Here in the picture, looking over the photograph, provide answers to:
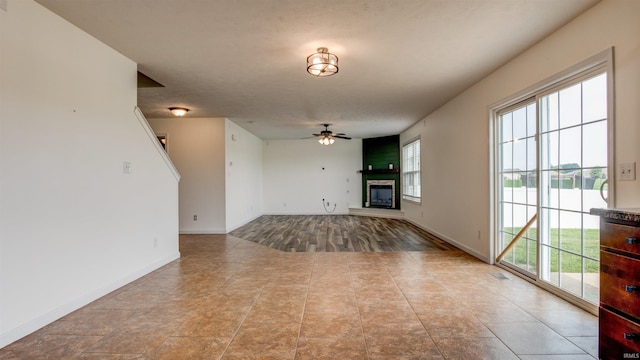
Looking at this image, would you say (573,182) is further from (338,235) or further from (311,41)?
(338,235)

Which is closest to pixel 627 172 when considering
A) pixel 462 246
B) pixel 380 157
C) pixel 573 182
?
pixel 573 182

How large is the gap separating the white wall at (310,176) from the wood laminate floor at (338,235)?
3.44 ft

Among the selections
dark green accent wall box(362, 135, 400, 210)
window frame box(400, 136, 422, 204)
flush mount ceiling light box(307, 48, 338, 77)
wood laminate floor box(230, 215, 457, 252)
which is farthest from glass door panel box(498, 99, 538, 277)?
dark green accent wall box(362, 135, 400, 210)

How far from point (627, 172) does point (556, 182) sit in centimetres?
82

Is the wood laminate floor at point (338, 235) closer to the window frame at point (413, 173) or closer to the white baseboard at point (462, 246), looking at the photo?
the white baseboard at point (462, 246)

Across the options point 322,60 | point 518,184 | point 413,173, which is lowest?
point 518,184

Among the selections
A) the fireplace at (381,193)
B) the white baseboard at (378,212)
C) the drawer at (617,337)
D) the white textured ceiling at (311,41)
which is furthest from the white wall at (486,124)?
the fireplace at (381,193)

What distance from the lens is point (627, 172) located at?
2119 millimetres

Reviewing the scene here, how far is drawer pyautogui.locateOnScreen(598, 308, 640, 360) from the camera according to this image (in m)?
1.62

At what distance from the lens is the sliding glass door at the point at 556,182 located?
2.50 meters

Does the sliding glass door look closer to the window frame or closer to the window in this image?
the window frame

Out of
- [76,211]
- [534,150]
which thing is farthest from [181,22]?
[534,150]

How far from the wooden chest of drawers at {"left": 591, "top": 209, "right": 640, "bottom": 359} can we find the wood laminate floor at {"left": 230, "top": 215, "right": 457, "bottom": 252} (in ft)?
10.3

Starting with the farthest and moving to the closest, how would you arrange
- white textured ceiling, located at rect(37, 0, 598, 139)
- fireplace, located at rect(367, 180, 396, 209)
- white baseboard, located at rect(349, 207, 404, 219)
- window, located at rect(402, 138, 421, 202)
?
1. fireplace, located at rect(367, 180, 396, 209)
2. white baseboard, located at rect(349, 207, 404, 219)
3. window, located at rect(402, 138, 421, 202)
4. white textured ceiling, located at rect(37, 0, 598, 139)
